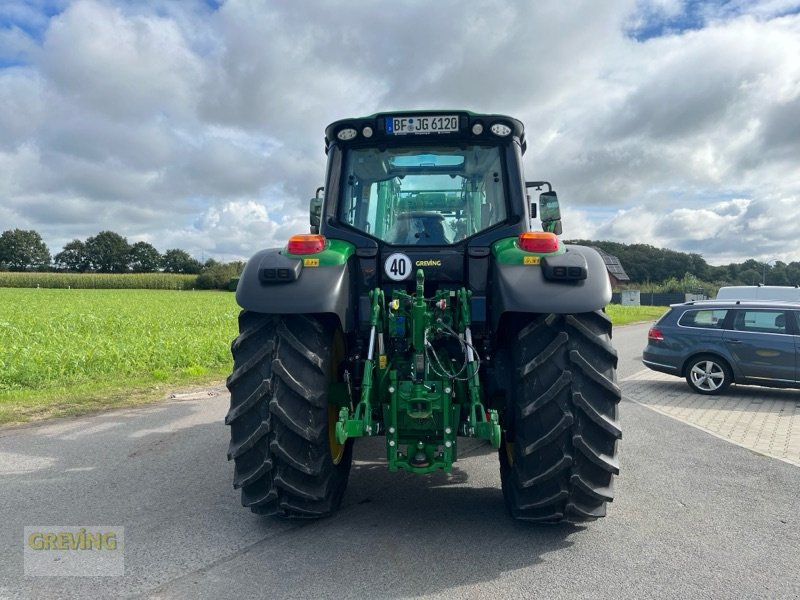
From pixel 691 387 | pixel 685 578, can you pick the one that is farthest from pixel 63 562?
pixel 691 387

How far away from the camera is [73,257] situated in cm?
9719

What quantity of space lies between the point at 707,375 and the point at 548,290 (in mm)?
8159

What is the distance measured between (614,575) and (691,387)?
27.2 ft

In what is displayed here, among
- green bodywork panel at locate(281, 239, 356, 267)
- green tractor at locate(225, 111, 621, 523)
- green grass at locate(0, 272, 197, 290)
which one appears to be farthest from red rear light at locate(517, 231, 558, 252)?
green grass at locate(0, 272, 197, 290)

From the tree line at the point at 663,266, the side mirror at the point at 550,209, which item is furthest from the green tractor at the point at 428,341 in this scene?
the tree line at the point at 663,266

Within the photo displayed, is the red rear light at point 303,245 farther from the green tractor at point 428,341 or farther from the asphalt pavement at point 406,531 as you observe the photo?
the asphalt pavement at point 406,531

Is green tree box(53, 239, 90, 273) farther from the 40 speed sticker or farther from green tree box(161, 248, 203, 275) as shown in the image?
the 40 speed sticker

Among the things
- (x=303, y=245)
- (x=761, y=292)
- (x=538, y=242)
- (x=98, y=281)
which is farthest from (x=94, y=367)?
(x=98, y=281)

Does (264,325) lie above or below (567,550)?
above

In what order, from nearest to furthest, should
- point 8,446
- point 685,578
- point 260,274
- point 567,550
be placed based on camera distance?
point 685,578, point 567,550, point 260,274, point 8,446

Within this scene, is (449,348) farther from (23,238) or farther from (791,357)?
(23,238)

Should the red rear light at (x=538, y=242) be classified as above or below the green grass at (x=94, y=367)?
above

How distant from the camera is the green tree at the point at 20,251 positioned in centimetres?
9606

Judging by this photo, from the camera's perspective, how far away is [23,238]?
9756 centimetres
